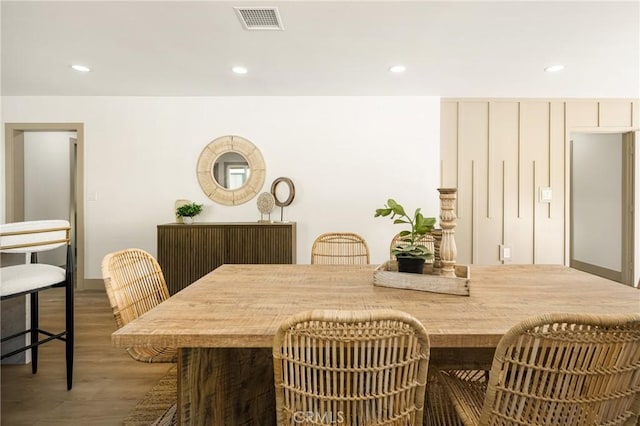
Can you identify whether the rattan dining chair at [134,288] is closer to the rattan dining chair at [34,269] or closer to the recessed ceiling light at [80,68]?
the rattan dining chair at [34,269]

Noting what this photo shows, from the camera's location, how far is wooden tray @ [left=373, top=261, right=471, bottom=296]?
4.68 feet

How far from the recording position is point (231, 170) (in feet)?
13.7

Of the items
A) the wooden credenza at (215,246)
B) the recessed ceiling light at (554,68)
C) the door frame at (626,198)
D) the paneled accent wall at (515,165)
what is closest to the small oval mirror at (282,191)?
the wooden credenza at (215,246)

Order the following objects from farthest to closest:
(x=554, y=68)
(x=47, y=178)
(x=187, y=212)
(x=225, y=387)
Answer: (x=47, y=178)
(x=187, y=212)
(x=554, y=68)
(x=225, y=387)

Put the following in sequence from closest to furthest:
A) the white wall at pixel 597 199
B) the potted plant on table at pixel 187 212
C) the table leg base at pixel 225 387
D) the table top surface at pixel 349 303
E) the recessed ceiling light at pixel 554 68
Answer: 1. the table top surface at pixel 349 303
2. the table leg base at pixel 225 387
3. the recessed ceiling light at pixel 554 68
4. the potted plant on table at pixel 187 212
5. the white wall at pixel 597 199

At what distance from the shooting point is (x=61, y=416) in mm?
1862

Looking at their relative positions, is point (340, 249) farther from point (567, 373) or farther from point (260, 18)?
point (567, 373)

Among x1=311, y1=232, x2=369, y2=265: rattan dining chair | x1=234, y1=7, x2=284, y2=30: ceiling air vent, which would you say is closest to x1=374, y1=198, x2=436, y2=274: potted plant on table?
x1=311, y1=232, x2=369, y2=265: rattan dining chair

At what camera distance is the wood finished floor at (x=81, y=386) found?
6.11 feet

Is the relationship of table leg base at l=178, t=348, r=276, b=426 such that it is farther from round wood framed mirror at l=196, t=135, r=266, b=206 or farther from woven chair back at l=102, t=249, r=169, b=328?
round wood framed mirror at l=196, t=135, r=266, b=206

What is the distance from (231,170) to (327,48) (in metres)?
1.95

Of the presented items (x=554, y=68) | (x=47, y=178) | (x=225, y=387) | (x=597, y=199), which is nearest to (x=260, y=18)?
(x=225, y=387)

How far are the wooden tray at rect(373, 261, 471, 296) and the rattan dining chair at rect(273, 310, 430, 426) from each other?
23.2 inches

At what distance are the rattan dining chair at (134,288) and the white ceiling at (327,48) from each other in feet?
5.29
